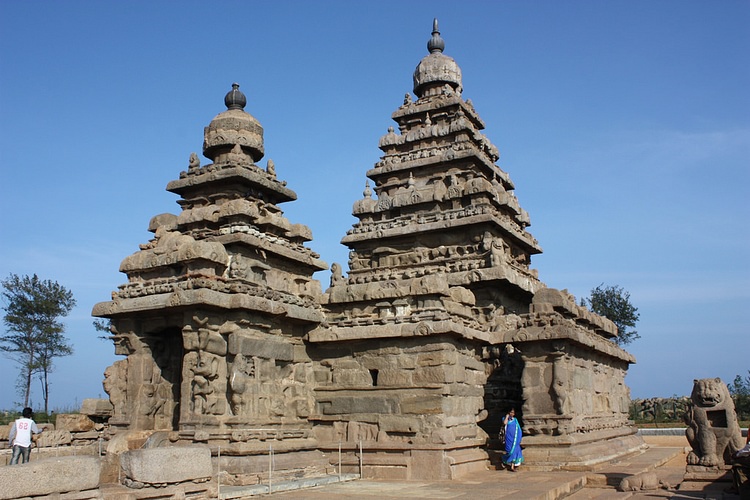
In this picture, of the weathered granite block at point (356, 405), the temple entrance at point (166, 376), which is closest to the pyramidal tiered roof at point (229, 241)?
the temple entrance at point (166, 376)

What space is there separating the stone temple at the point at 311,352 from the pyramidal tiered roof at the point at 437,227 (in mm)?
108

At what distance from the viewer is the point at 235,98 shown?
62.3 ft

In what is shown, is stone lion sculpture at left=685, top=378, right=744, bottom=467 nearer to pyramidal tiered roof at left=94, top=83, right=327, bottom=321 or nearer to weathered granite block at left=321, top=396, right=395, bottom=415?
weathered granite block at left=321, top=396, right=395, bottom=415

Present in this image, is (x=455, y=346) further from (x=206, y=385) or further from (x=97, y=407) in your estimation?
(x=97, y=407)

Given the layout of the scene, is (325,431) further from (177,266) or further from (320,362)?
(177,266)

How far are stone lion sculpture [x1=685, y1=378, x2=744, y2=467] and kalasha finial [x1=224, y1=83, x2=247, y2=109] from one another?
1287cm

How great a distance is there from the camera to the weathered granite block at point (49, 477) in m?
8.18

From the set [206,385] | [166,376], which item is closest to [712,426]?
[206,385]

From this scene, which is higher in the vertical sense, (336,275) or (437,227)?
(437,227)

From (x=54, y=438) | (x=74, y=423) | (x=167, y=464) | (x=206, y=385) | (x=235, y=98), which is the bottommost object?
(x=167, y=464)

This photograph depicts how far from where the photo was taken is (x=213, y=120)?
18.7m

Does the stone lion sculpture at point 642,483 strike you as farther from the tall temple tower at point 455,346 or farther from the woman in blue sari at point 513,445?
the woman in blue sari at point 513,445

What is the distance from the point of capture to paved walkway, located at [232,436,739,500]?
11523 mm

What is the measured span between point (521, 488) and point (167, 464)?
6.02m
